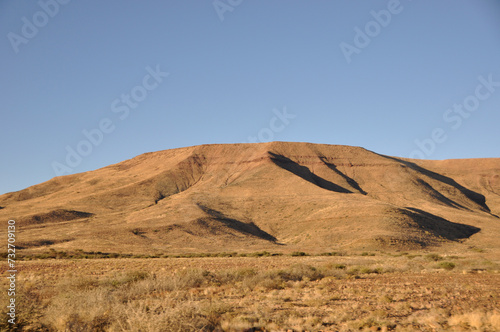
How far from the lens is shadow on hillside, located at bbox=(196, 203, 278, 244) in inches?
2630

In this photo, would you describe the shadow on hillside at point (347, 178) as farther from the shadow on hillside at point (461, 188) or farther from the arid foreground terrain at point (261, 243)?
the shadow on hillside at point (461, 188)

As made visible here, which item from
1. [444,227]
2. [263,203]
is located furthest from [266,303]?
[263,203]

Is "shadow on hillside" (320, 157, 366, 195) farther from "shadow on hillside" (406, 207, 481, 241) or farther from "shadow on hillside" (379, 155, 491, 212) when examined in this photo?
"shadow on hillside" (406, 207, 481, 241)

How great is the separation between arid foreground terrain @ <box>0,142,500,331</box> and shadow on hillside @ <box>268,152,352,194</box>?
590 millimetres

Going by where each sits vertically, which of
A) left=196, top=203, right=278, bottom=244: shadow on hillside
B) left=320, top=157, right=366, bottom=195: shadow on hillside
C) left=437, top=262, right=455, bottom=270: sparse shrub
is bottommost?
left=437, top=262, right=455, bottom=270: sparse shrub

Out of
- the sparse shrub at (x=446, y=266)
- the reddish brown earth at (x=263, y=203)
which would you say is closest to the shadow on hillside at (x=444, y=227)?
the reddish brown earth at (x=263, y=203)

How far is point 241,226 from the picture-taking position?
226 ft

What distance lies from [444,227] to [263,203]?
106ft

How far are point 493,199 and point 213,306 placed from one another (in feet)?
370

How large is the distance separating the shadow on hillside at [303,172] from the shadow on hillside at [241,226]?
3017 cm

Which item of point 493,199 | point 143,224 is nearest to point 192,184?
point 143,224

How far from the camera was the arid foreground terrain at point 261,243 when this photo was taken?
9.91 m

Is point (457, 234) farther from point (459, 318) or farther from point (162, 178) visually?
point (162, 178)

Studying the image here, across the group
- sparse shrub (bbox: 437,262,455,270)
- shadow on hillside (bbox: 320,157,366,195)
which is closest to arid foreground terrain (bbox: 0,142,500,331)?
sparse shrub (bbox: 437,262,455,270)
